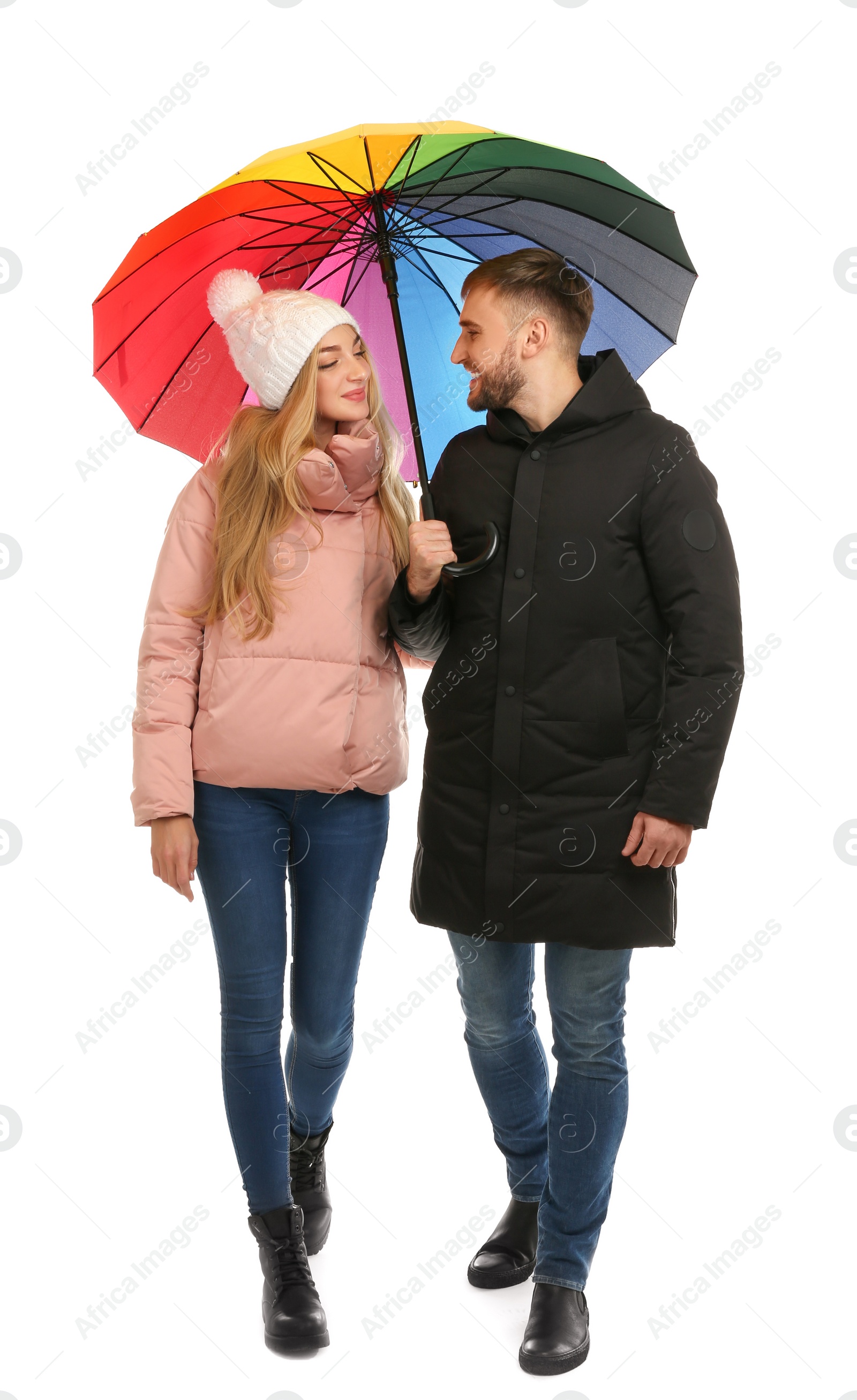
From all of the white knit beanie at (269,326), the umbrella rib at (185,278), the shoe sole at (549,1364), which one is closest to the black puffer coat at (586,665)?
the white knit beanie at (269,326)

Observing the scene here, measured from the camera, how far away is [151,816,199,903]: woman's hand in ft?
6.94

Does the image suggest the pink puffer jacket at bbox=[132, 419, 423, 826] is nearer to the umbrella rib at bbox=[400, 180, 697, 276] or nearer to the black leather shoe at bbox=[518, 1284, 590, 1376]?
the umbrella rib at bbox=[400, 180, 697, 276]

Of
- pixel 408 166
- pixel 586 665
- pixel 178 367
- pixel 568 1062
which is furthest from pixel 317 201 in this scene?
pixel 568 1062

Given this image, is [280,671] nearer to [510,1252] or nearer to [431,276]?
[431,276]

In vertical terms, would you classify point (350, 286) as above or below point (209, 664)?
above

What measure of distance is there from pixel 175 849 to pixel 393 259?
1.22 meters

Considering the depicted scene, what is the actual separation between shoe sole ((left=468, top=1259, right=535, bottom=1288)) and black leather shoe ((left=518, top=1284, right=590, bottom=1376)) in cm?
20

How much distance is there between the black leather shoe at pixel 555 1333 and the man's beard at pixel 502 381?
1.60m

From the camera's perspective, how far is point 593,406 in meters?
2.07

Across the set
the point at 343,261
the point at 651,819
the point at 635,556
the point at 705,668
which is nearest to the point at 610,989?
the point at 651,819

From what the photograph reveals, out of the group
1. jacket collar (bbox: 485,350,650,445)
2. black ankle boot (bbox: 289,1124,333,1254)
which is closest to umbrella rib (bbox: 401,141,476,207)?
jacket collar (bbox: 485,350,650,445)

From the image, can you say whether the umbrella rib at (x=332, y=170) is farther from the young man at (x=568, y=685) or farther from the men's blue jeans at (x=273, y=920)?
the men's blue jeans at (x=273, y=920)

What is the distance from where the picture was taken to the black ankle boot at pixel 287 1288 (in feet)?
7.14

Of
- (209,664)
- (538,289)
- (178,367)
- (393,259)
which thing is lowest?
(209,664)
